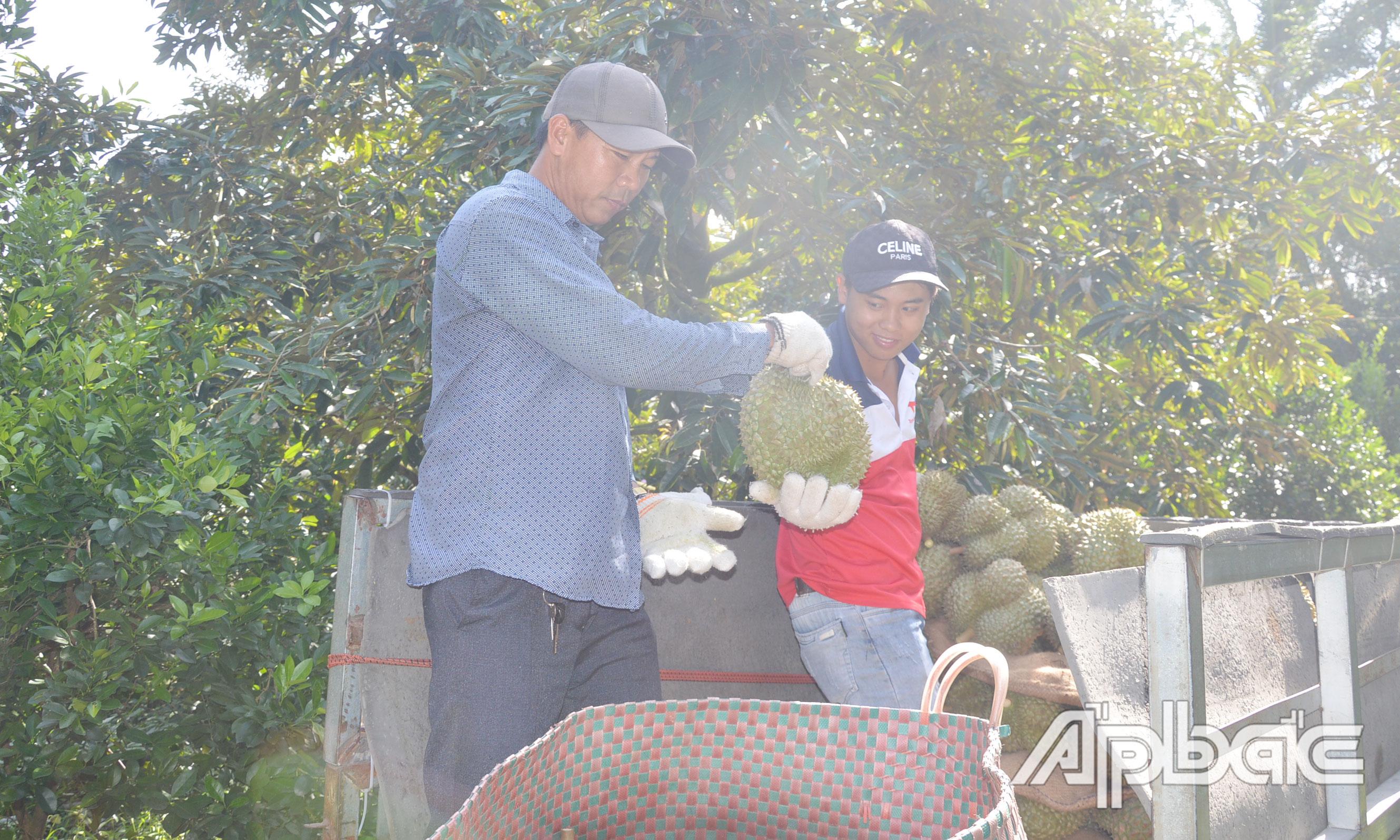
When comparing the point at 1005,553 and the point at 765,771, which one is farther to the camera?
the point at 1005,553

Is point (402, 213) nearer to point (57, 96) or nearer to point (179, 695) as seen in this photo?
point (57, 96)

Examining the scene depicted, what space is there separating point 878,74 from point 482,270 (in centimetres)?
263

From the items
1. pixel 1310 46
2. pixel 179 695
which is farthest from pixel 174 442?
pixel 1310 46

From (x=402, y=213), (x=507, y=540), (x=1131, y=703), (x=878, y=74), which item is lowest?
(x=1131, y=703)

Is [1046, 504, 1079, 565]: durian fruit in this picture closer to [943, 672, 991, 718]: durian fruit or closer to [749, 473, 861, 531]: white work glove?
[943, 672, 991, 718]: durian fruit

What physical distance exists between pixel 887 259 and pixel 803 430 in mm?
590

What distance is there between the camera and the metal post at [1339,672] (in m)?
2.07

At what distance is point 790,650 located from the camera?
2.86 m

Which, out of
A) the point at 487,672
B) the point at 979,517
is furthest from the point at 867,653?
the point at 487,672

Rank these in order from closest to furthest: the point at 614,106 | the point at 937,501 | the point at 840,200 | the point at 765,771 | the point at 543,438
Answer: the point at 765,771 < the point at 543,438 < the point at 614,106 < the point at 937,501 < the point at 840,200

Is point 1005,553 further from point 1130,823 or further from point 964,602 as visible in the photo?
point 1130,823

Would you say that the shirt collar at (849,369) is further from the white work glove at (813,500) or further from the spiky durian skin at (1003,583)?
the spiky durian skin at (1003,583)

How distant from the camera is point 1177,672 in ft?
5.06

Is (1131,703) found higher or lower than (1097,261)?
lower
